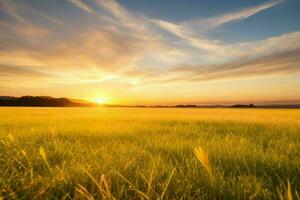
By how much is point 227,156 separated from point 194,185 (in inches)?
53.5

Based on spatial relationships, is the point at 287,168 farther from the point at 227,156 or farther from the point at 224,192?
the point at 224,192

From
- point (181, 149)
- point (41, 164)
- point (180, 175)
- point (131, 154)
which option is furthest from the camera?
point (181, 149)

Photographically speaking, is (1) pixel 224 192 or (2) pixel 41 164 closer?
(1) pixel 224 192

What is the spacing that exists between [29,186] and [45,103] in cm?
9173

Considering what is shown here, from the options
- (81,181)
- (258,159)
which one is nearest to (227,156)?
(258,159)

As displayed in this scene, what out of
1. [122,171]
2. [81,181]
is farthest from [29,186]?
[122,171]

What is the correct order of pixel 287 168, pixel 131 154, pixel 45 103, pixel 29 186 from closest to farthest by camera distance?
pixel 29 186, pixel 287 168, pixel 131 154, pixel 45 103

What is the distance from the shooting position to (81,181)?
78.9 inches

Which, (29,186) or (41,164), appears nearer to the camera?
(29,186)

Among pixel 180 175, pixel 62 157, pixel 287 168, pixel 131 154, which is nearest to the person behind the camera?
pixel 180 175

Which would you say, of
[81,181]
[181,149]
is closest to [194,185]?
[81,181]

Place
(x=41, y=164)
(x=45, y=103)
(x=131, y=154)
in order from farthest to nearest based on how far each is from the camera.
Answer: (x=45, y=103)
(x=131, y=154)
(x=41, y=164)

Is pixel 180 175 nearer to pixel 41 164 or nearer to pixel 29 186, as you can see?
pixel 29 186

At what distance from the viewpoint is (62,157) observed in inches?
122
